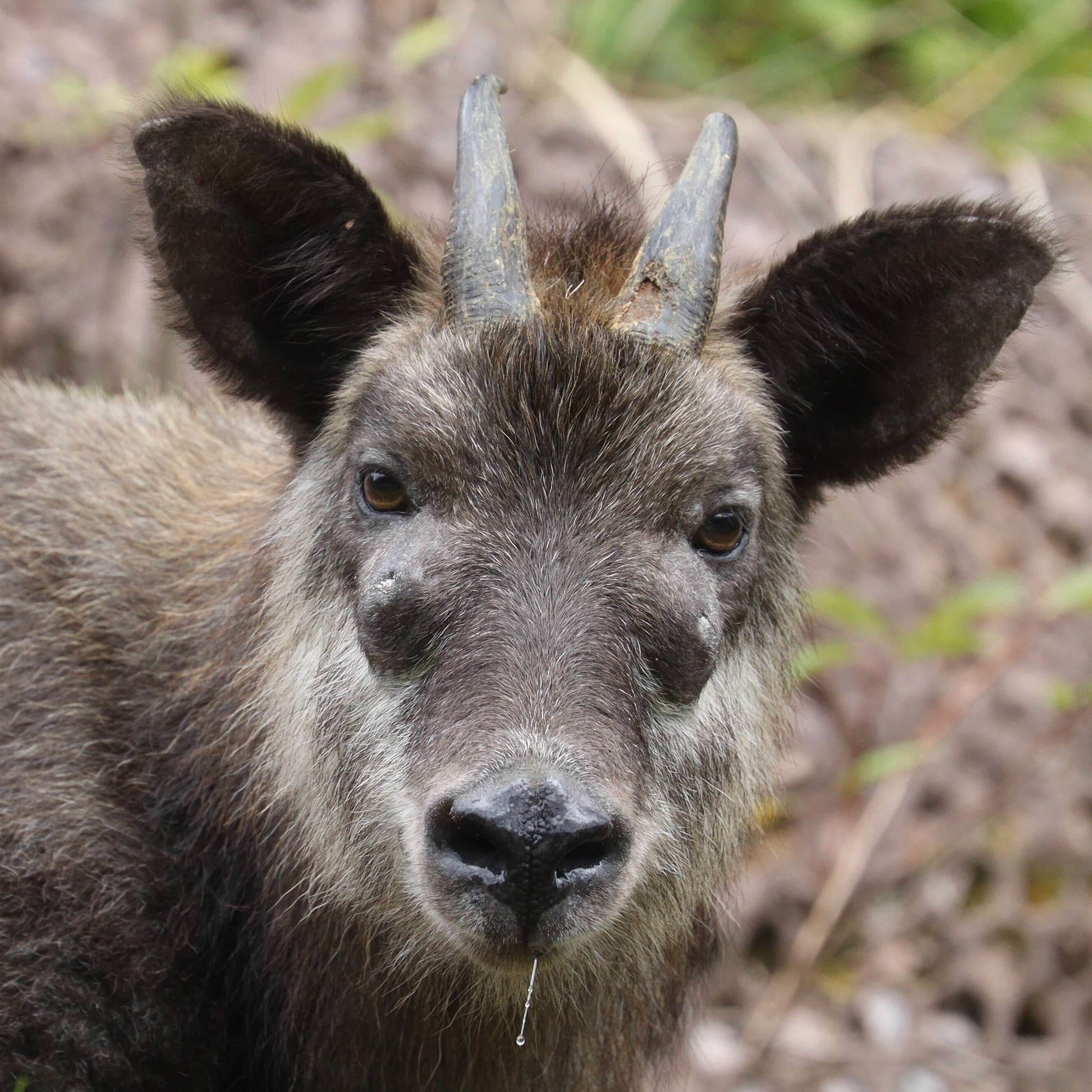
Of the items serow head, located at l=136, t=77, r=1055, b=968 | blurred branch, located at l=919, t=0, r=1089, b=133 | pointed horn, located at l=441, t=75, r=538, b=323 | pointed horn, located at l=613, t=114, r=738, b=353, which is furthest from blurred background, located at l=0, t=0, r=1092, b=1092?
pointed horn, located at l=441, t=75, r=538, b=323

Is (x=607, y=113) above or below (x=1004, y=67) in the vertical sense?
below

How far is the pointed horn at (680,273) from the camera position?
16.2ft

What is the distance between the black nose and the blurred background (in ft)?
12.7

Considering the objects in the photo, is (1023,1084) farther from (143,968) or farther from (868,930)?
(143,968)

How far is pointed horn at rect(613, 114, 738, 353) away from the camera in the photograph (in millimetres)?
4934

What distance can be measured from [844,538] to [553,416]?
5.17 meters

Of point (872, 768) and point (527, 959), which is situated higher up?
point (527, 959)

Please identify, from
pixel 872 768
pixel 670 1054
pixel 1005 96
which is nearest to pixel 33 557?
pixel 670 1054

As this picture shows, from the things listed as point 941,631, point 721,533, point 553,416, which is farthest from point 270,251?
point 941,631

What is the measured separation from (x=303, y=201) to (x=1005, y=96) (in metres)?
9.49

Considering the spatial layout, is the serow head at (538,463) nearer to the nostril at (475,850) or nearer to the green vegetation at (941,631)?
the nostril at (475,850)

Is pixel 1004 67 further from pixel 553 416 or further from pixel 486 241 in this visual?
pixel 553 416

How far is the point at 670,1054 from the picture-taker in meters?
5.95

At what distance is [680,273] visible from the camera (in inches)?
195
